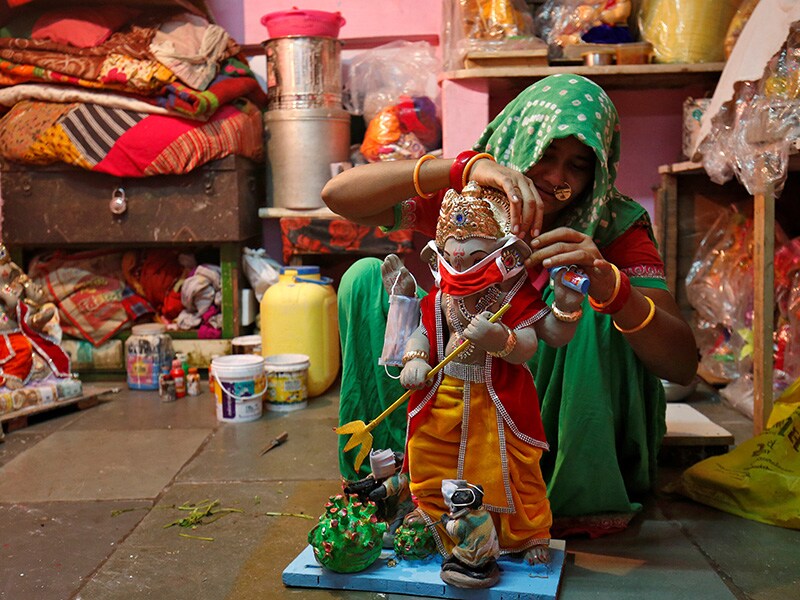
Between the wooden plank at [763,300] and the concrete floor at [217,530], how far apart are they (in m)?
0.35

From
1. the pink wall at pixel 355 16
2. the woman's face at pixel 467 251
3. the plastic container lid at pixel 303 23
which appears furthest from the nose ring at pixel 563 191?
the pink wall at pixel 355 16

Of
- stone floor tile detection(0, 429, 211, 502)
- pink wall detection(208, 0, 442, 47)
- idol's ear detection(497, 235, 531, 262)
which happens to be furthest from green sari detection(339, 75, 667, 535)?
pink wall detection(208, 0, 442, 47)

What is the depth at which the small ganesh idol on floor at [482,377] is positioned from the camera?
201cm

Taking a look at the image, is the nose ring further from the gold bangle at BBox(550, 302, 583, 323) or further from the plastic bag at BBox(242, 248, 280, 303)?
the plastic bag at BBox(242, 248, 280, 303)

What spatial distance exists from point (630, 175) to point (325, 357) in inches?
76.0

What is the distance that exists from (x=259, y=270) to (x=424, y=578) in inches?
109

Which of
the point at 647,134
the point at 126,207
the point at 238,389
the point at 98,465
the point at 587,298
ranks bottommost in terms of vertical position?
the point at 98,465

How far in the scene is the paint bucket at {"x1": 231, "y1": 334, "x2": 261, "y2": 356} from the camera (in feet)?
14.7

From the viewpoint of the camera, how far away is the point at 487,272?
2.00 m

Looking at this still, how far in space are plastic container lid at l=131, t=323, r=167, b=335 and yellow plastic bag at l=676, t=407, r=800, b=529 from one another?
2.71 meters

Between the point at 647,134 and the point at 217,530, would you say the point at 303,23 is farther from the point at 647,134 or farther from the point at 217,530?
the point at 217,530

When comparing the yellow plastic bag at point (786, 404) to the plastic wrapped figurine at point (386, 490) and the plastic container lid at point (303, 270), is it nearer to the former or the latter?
the plastic wrapped figurine at point (386, 490)

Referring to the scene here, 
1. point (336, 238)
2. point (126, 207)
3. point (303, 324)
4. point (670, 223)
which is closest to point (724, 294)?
point (670, 223)

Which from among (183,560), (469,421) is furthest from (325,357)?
(469,421)
